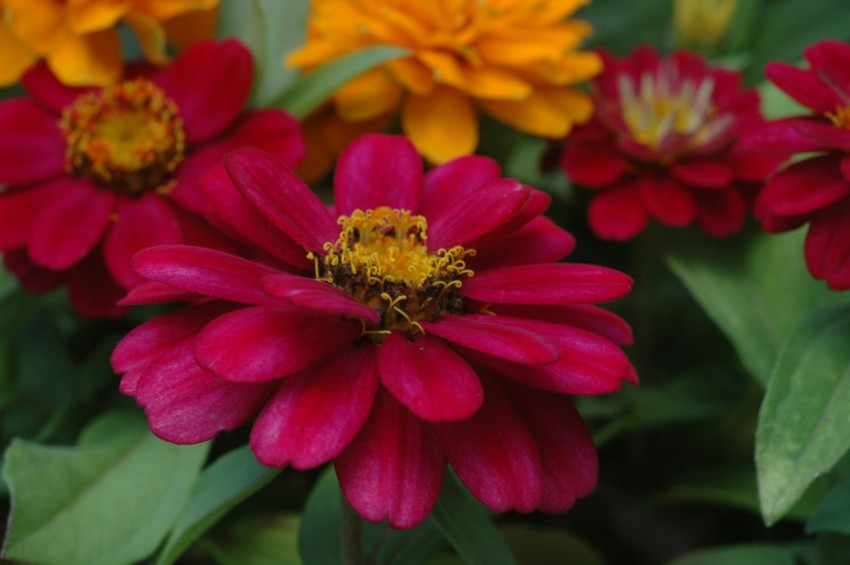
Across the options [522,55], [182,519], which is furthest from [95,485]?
[522,55]

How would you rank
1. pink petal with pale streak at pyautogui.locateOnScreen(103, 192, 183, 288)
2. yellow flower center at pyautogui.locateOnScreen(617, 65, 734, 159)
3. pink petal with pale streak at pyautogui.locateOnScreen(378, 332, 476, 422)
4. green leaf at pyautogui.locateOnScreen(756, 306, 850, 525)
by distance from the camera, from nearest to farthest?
pink petal with pale streak at pyautogui.locateOnScreen(378, 332, 476, 422) < green leaf at pyautogui.locateOnScreen(756, 306, 850, 525) < pink petal with pale streak at pyautogui.locateOnScreen(103, 192, 183, 288) < yellow flower center at pyautogui.locateOnScreen(617, 65, 734, 159)

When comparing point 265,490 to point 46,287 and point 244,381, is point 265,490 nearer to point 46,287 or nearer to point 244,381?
point 46,287

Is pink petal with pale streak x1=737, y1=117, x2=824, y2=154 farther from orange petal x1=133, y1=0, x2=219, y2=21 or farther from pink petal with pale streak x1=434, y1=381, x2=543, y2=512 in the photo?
orange petal x1=133, y1=0, x2=219, y2=21

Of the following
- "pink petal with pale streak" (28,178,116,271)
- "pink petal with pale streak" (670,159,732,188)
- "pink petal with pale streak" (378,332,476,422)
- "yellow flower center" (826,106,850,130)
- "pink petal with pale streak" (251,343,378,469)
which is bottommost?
"pink petal with pale streak" (670,159,732,188)

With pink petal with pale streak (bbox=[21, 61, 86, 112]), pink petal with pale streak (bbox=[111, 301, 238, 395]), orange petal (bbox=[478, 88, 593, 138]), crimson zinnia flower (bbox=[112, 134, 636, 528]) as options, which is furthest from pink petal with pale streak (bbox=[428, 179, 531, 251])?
pink petal with pale streak (bbox=[21, 61, 86, 112])

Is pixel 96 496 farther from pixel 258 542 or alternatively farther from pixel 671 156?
pixel 671 156

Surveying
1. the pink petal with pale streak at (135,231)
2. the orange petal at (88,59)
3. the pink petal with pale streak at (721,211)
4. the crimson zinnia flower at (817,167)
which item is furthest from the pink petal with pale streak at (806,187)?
the orange petal at (88,59)
